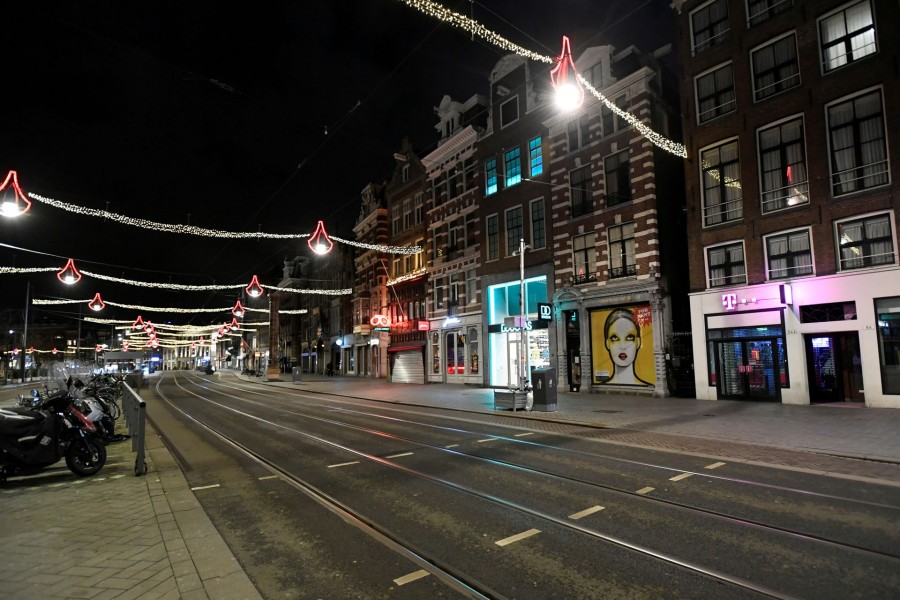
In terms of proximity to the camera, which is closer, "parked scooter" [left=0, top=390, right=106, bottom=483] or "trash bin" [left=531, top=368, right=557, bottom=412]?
"parked scooter" [left=0, top=390, right=106, bottom=483]

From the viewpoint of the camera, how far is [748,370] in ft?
62.2

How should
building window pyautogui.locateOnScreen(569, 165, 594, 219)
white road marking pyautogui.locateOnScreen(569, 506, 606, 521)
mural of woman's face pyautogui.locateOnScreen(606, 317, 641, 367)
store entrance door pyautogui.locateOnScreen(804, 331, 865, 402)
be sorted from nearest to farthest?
white road marking pyautogui.locateOnScreen(569, 506, 606, 521), store entrance door pyautogui.locateOnScreen(804, 331, 865, 402), mural of woman's face pyautogui.locateOnScreen(606, 317, 641, 367), building window pyautogui.locateOnScreen(569, 165, 594, 219)

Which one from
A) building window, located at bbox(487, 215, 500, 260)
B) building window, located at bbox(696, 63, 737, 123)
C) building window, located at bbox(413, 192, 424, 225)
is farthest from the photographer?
building window, located at bbox(413, 192, 424, 225)

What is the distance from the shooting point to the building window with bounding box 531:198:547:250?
26.6m

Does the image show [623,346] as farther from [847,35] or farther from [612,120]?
[847,35]

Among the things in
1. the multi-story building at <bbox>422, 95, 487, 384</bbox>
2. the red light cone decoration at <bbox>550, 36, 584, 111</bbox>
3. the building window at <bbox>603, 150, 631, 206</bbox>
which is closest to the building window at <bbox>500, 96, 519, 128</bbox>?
the multi-story building at <bbox>422, 95, 487, 384</bbox>

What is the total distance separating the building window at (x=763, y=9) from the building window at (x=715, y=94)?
1777mm

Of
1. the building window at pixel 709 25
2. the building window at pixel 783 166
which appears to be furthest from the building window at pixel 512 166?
the building window at pixel 783 166

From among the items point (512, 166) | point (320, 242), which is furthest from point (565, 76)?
point (512, 166)

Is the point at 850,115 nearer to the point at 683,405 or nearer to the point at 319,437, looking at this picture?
the point at 683,405

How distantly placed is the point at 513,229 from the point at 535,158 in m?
4.27

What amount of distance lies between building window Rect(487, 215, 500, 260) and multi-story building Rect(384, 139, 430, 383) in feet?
24.6

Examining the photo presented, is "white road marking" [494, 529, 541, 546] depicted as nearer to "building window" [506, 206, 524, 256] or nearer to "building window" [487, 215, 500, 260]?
"building window" [506, 206, 524, 256]

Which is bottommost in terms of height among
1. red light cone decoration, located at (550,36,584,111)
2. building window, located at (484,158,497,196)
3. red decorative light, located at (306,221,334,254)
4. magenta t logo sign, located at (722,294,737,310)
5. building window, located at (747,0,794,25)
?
magenta t logo sign, located at (722,294,737,310)
